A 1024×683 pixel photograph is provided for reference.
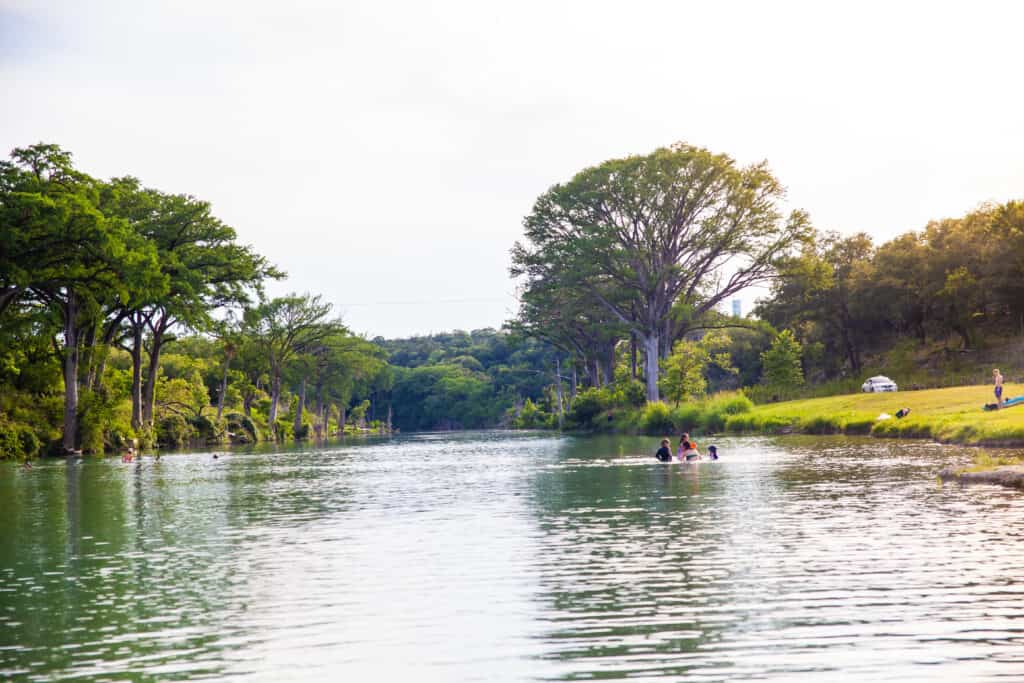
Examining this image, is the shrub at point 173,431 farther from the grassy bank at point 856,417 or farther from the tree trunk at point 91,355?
the grassy bank at point 856,417

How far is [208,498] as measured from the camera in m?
31.6

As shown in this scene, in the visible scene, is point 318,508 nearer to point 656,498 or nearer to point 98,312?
point 656,498

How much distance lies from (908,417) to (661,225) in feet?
109

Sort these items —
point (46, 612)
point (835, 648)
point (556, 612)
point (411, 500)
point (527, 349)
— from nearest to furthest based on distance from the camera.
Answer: point (835, 648) → point (556, 612) → point (46, 612) → point (411, 500) → point (527, 349)

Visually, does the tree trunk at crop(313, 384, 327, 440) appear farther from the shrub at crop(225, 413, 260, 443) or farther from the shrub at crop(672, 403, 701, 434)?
the shrub at crop(672, 403, 701, 434)

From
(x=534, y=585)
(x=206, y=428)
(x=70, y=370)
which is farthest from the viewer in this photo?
(x=206, y=428)

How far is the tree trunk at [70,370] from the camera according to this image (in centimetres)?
6612

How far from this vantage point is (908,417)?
50.0 metres

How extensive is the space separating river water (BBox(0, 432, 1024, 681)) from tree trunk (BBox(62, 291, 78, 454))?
125 feet

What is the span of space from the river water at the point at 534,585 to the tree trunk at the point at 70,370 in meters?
38.1

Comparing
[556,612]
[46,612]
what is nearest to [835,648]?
[556,612]

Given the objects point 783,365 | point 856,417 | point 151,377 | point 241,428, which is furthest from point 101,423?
point 783,365

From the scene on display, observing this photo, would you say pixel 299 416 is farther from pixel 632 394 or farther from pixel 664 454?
pixel 664 454

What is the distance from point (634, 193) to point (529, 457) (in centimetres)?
3138
